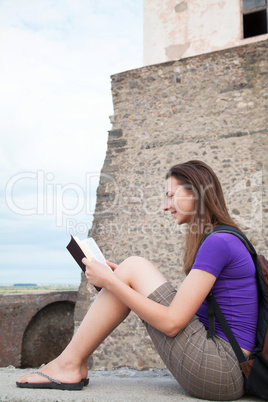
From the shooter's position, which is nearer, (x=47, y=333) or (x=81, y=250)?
(x=81, y=250)

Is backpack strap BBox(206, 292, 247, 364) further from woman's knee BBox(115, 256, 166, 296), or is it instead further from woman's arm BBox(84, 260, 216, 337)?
woman's knee BBox(115, 256, 166, 296)

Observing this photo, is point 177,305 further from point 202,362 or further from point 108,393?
point 108,393

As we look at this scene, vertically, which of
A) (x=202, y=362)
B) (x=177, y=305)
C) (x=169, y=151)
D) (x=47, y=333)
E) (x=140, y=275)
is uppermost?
(x=169, y=151)

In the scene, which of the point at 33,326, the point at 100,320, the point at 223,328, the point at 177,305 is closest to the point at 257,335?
the point at 223,328

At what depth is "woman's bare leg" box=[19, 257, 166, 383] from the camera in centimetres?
204

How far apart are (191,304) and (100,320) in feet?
1.65

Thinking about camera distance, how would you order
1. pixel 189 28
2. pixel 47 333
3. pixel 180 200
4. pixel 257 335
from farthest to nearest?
pixel 47 333 → pixel 189 28 → pixel 180 200 → pixel 257 335

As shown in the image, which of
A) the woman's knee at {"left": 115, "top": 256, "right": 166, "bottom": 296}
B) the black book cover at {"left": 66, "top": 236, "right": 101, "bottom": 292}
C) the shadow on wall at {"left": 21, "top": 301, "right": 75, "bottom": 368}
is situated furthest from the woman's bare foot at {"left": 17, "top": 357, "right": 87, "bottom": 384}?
the shadow on wall at {"left": 21, "top": 301, "right": 75, "bottom": 368}

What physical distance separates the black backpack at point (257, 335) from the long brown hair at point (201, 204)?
12 cm

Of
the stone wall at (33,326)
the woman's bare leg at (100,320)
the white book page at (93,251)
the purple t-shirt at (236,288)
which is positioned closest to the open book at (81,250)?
the white book page at (93,251)

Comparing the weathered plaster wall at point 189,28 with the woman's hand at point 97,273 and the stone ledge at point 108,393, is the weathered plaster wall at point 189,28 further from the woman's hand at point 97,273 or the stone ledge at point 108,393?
the stone ledge at point 108,393

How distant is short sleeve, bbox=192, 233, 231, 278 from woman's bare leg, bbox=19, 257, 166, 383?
10.4 inches

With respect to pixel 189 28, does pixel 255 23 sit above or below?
above

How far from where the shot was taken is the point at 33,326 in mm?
9562
